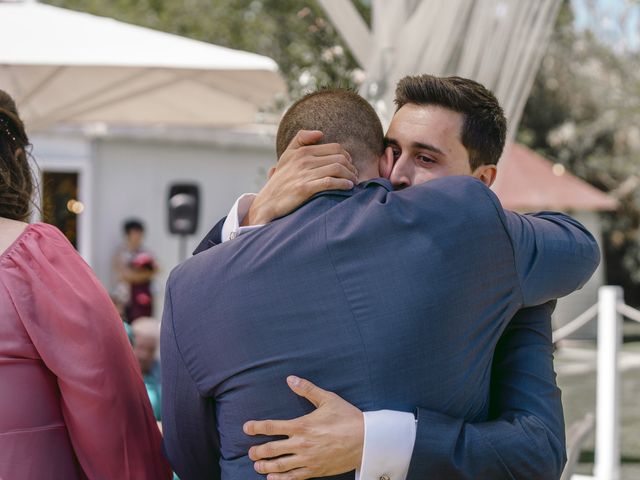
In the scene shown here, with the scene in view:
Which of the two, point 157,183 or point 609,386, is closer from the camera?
point 609,386

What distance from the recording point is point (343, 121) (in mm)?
1795

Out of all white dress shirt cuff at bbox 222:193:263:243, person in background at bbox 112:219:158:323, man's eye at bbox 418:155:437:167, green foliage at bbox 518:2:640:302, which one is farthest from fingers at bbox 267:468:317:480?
green foliage at bbox 518:2:640:302

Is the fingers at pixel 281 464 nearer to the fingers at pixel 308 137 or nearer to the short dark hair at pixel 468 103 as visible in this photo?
the fingers at pixel 308 137

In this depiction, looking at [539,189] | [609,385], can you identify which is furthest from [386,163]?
[539,189]

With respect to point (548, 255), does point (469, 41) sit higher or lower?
higher

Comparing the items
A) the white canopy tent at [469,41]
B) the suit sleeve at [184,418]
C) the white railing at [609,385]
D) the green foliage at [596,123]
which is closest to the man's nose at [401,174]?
the suit sleeve at [184,418]

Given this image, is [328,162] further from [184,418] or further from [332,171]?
[184,418]

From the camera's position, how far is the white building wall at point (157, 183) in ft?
43.5

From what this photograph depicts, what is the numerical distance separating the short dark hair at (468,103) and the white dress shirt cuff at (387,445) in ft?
2.14

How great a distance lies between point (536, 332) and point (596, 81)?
21351mm

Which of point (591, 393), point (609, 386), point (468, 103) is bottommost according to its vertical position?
point (591, 393)

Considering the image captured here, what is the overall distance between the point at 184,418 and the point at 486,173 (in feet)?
2.79

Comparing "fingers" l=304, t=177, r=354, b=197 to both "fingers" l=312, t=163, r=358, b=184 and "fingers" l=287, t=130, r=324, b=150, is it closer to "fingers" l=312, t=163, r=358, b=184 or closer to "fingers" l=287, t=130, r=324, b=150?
"fingers" l=312, t=163, r=358, b=184

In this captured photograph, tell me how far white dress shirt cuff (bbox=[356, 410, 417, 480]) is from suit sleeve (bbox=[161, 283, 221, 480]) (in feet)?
1.05
